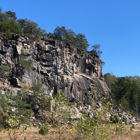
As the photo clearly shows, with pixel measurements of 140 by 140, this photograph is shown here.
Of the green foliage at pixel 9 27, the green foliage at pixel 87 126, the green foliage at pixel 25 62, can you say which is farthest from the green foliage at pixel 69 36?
the green foliage at pixel 87 126

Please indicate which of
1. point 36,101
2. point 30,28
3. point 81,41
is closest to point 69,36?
point 81,41

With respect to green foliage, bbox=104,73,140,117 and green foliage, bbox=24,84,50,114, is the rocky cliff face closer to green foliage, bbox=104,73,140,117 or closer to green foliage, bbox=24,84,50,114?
green foliage, bbox=24,84,50,114

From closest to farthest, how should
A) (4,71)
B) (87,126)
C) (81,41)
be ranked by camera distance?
(87,126)
(4,71)
(81,41)

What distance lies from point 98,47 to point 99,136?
6796cm

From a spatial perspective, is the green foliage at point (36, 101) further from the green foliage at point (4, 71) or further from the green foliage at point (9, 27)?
the green foliage at point (9, 27)

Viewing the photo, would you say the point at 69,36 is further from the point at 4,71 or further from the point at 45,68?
the point at 4,71

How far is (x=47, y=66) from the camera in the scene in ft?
170

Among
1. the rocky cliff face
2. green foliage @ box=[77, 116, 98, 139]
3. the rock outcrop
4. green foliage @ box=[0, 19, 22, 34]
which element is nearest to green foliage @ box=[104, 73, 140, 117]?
the rock outcrop

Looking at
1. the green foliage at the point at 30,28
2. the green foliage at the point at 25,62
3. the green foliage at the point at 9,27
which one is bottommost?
the green foliage at the point at 25,62

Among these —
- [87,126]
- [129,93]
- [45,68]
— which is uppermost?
[45,68]

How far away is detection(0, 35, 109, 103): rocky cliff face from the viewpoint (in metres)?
47.3

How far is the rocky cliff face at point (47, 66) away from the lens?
47.3 m

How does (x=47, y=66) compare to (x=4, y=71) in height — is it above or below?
above

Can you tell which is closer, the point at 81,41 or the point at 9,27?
the point at 9,27
